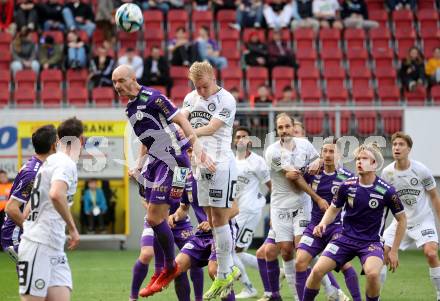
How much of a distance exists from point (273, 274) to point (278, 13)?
1137 cm

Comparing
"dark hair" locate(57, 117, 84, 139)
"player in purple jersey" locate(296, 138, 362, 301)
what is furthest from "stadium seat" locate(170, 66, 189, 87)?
"dark hair" locate(57, 117, 84, 139)

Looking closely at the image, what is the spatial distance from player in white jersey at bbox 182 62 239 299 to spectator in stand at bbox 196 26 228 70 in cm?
1115

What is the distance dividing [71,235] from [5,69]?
14.4 m

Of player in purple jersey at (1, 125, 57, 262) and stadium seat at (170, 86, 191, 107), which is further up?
stadium seat at (170, 86, 191, 107)

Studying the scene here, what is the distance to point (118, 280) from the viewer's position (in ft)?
49.1

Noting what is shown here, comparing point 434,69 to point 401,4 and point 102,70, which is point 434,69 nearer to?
point 401,4

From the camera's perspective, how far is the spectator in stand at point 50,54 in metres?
21.8

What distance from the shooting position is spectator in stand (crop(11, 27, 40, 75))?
71.1ft

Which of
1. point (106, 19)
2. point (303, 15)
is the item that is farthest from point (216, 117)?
point (303, 15)

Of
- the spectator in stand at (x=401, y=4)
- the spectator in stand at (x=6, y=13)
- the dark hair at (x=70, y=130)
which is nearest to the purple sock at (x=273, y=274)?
the dark hair at (x=70, y=130)

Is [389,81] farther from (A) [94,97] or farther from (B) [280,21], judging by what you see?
(A) [94,97]

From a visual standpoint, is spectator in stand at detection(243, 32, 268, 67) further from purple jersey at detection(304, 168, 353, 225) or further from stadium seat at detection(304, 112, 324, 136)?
purple jersey at detection(304, 168, 353, 225)

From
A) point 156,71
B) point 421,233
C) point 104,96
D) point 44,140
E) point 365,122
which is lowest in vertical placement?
A: point 421,233

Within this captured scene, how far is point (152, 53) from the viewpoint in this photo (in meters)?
21.0
